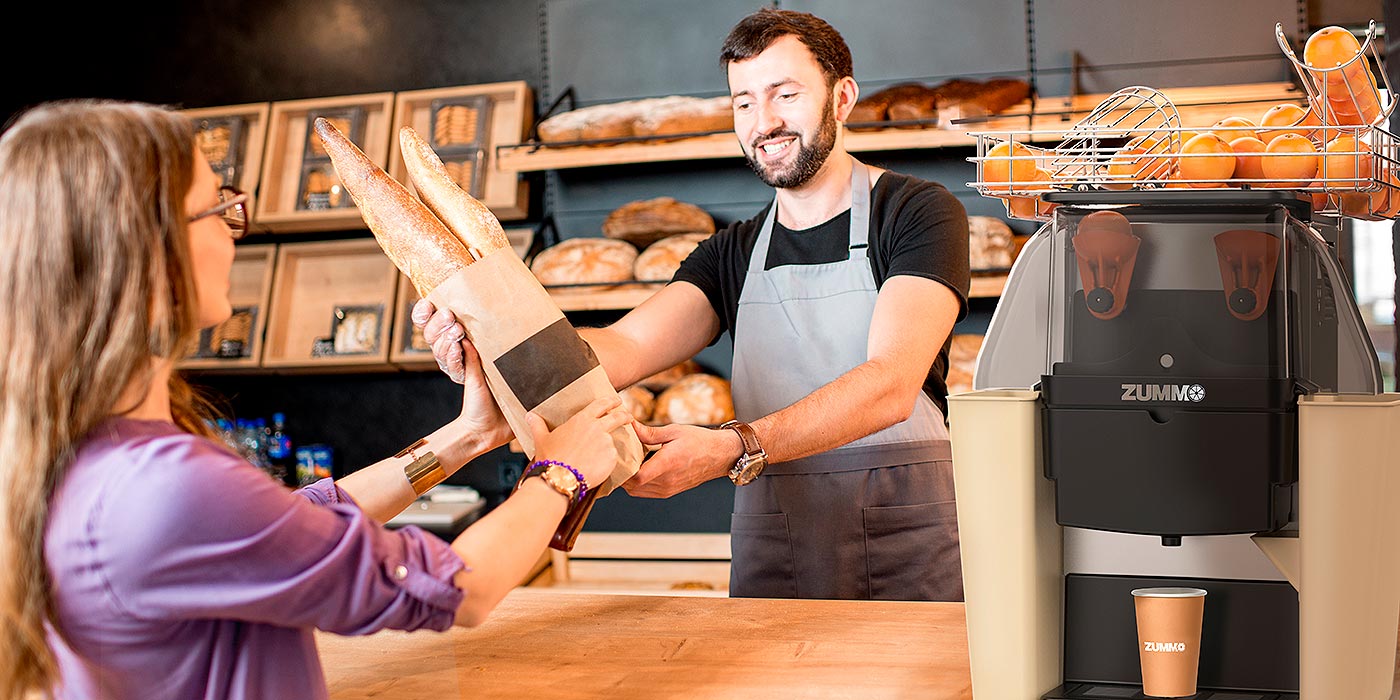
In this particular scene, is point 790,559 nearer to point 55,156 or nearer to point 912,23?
point 55,156

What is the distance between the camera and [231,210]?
0.90 metres

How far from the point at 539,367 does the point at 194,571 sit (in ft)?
1.79

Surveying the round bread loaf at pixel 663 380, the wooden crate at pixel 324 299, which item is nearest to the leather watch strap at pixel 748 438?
the round bread loaf at pixel 663 380

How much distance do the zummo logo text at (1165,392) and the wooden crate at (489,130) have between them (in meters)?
2.37

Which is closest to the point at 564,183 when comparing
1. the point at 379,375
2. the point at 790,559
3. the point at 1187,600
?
the point at 379,375

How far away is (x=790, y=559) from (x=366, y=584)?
4.29ft

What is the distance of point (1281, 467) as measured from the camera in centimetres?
97

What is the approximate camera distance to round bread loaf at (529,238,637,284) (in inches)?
120

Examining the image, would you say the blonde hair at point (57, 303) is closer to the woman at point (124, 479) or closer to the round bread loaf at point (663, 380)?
the woman at point (124, 479)

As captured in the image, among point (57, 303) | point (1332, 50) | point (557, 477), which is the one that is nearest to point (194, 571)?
point (57, 303)

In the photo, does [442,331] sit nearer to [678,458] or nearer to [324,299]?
[678,458]

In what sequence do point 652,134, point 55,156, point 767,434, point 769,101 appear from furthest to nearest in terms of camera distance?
point 652,134
point 769,101
point 767,434
point 55,156

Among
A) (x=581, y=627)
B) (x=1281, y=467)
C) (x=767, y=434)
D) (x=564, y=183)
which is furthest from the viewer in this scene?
(x=564, y=183)

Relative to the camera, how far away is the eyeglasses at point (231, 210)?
0.86 m
